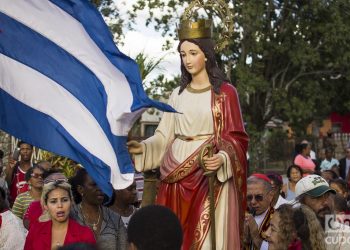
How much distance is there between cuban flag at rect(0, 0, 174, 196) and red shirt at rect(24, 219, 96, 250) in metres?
0.72

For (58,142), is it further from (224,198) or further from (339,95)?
(339,95)

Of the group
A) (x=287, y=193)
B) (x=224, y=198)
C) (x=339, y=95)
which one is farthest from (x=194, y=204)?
(x=339, y=95)

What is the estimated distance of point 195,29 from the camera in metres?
7.57

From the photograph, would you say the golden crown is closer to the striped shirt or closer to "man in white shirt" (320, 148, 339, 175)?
the striped shirt

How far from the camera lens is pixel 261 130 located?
35.8 meters

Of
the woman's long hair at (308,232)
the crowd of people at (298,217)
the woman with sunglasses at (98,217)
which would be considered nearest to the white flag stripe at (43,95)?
the woman with sunglasses at (98,217)

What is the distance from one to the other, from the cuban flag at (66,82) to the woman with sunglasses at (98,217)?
38.7 inches

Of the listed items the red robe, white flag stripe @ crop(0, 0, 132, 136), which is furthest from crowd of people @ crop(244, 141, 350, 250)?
white flag stripe @ crop(0, 0, 132, 136)

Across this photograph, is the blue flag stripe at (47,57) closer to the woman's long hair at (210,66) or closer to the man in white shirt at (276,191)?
the woman's long hair at (210,66)

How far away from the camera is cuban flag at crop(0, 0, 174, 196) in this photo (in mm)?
6711

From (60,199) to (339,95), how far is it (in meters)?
34.8

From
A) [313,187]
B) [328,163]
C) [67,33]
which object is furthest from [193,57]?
[328,163]

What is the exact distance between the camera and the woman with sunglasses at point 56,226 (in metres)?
7.14

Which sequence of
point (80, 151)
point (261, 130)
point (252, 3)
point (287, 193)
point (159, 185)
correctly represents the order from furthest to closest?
point (261, 130), point (252, 3), point (287, 193), point (159, 185), point (80, 151)
